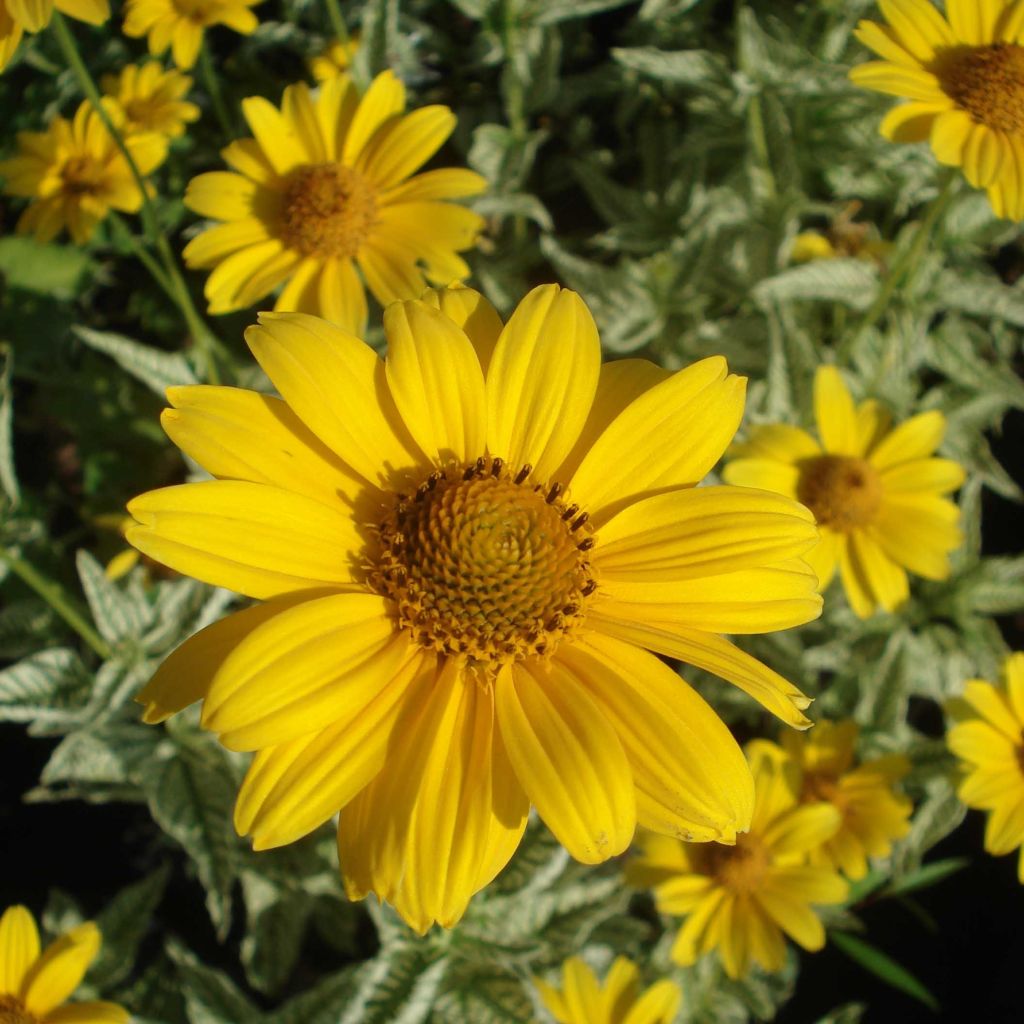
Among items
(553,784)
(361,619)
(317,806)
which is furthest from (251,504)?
(553,784)

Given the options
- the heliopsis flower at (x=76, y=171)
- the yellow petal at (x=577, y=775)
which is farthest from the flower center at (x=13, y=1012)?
the heliopsis flower at (x=76, y=171)

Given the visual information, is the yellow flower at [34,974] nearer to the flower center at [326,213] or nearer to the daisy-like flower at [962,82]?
the flower center at [326,213]

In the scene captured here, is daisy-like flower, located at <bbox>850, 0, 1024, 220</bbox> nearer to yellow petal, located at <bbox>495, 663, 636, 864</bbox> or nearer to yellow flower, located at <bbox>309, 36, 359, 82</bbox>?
yellow petal, located at <bbox>495, 663, 636, 864</bbox>

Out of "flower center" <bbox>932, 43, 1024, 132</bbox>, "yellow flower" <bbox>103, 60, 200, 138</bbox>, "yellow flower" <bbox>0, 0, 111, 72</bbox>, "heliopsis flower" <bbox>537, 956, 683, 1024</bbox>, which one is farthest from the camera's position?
"yellow flower" <bbox>103, 60, 200, 138</bbox>

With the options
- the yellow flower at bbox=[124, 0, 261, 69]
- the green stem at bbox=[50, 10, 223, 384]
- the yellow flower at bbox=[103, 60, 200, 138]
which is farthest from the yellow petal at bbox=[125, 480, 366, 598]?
the yellow flower at bbox=[103, 60, 200, 138]

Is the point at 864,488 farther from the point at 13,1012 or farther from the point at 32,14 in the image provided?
the point at 13,1012

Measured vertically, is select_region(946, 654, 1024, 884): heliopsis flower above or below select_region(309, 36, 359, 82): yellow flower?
below
